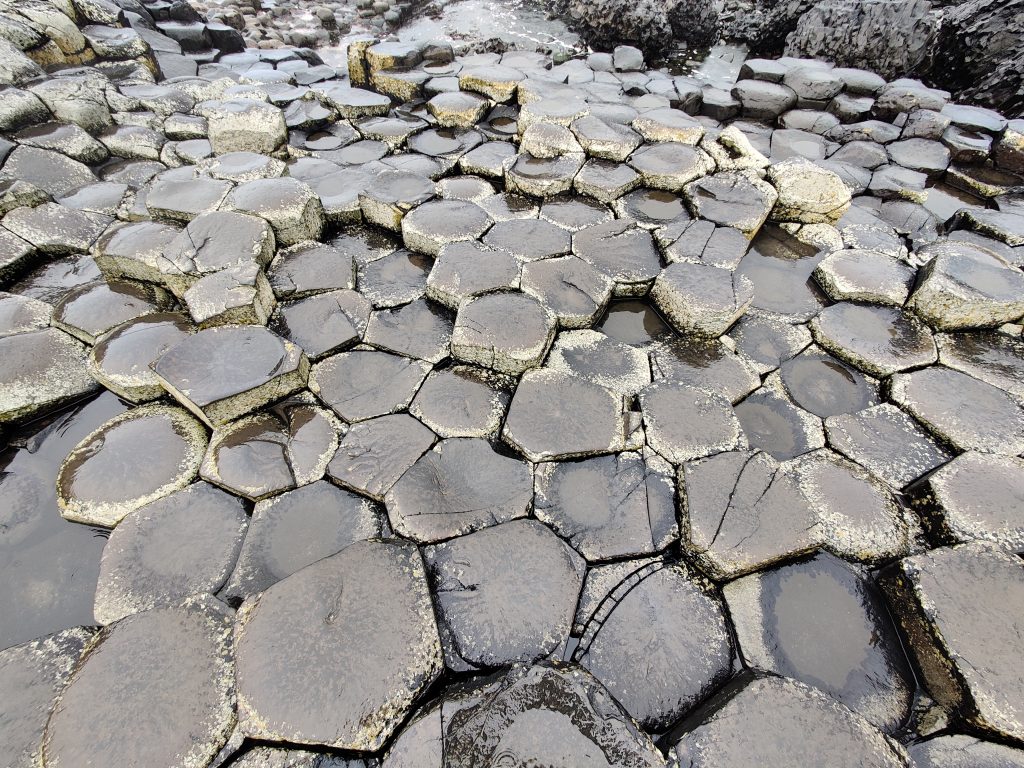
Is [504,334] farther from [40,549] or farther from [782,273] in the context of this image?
[40,549]

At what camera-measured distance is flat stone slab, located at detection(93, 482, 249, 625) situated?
183 centimetres

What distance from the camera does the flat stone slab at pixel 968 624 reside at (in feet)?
5.10

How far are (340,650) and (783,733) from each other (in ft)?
4.76

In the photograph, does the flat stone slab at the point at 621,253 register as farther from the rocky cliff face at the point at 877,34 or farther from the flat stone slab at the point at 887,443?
the rocky cliff face at the point at 877,34

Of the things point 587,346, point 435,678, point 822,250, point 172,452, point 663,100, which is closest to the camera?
point 435,678

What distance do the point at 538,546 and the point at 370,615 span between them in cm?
70

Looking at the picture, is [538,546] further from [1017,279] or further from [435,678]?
[1017,279]

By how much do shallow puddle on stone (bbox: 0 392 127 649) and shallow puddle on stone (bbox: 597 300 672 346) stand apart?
280 centimetres

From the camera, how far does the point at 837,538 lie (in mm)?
1991

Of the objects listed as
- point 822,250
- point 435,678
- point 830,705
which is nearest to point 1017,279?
point 822,250

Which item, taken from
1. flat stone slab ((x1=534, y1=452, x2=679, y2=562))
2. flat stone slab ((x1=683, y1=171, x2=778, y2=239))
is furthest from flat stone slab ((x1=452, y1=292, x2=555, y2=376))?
flat stone slab ((x1=683, y1=171, x2=778, y2=239))

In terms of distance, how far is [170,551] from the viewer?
1.93 meters

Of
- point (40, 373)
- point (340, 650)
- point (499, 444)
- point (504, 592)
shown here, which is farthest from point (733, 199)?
point (40, 373)

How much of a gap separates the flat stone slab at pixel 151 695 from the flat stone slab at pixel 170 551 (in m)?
0.13
